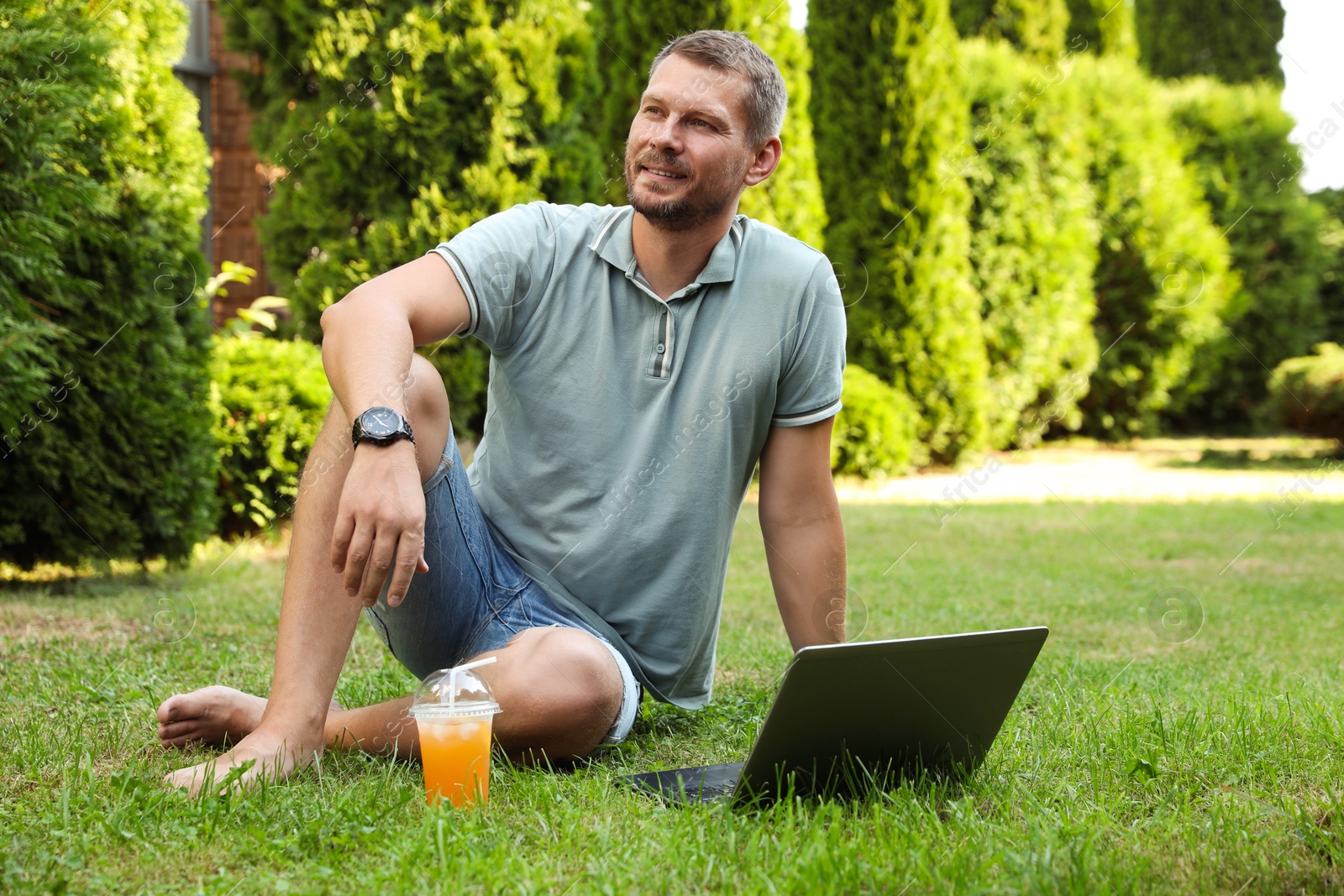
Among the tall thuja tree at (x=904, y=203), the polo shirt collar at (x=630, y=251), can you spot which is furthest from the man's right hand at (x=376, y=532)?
the tall thuja tree at (x=904, y=203)

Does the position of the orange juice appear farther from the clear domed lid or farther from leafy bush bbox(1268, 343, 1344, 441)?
leafy bush bbox(1268, 343, 1344, 441)

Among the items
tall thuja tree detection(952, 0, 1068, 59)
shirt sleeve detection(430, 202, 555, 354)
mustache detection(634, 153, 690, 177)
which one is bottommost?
shirt sleeve detection(430, 202, 555, 354)

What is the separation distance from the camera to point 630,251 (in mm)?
2293

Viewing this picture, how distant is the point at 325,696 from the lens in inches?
76.8

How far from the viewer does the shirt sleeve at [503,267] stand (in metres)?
2.13

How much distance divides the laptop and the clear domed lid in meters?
0.31

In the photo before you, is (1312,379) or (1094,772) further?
(1312,379)

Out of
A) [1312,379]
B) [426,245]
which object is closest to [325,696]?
[426,245]

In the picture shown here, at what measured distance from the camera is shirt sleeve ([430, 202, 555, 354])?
213 cm

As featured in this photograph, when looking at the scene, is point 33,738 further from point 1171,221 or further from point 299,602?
point 1171,221

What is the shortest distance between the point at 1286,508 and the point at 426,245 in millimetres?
5538

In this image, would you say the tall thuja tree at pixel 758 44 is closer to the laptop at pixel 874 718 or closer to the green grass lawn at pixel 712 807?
the green grass lawn at pixel 712 807

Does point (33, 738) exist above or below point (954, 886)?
below

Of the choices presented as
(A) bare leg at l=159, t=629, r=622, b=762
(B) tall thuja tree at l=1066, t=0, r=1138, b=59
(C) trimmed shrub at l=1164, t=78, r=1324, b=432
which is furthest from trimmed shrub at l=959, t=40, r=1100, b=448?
(A) bare leg at l=159, t=629, r=622, b=762
